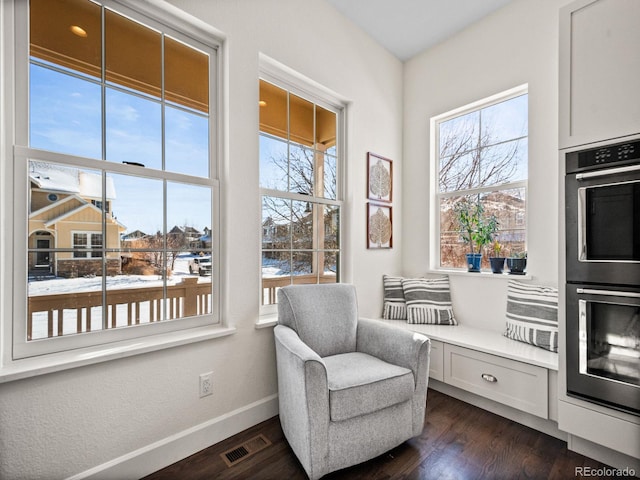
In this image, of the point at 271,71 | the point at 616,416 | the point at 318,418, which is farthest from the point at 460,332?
the point at 271,71

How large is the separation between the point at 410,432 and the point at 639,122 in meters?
1.97

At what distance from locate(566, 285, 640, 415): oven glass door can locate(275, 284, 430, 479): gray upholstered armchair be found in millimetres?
796

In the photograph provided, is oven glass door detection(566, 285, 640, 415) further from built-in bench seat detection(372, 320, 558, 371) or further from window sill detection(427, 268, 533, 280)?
window sill detection(427, 268, 533, 280)

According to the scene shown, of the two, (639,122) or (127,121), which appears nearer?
(639,122)

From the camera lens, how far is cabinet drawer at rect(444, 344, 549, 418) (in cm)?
194

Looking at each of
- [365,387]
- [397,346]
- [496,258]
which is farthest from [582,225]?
[365,387]

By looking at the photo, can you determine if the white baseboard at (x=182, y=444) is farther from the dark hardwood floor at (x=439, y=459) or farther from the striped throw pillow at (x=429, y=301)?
the striped throw pillow at (x=429, y=301)

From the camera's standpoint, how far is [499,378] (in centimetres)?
212

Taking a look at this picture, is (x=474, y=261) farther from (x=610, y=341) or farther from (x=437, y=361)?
(x=610, y=341)

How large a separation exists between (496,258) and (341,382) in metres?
1.82

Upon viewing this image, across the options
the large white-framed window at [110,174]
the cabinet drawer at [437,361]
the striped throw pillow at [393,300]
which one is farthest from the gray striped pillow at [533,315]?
the large white-framed window at [110,174]

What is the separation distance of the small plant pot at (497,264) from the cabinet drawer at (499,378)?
30.3 inches

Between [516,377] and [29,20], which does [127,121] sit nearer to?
[29,20]

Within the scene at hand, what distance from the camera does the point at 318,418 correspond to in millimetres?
1468
